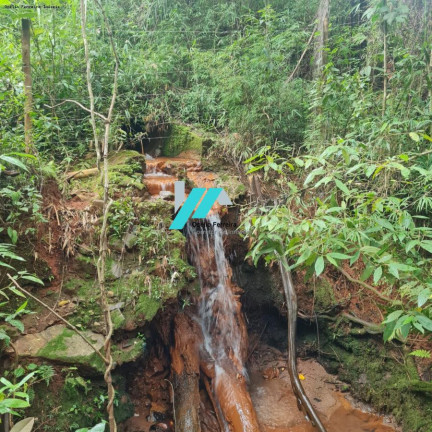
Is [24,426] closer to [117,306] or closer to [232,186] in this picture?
[117,306]

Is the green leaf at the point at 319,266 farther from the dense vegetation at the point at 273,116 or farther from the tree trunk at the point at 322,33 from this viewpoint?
the tree trunk at the point at 322,33

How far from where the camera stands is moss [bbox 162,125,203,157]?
7898mm

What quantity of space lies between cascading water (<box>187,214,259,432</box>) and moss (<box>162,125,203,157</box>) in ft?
9.50

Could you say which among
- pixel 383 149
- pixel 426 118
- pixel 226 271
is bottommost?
pixel 226 271

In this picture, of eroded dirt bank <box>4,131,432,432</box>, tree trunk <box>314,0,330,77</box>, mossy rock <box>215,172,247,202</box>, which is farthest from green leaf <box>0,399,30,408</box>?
tree trunk <box>314,0,330,77</box>

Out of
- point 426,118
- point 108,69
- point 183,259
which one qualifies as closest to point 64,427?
point 183,259

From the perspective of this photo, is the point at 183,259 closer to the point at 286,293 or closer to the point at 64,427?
the point at 286,293

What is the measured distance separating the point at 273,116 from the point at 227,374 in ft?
15.0

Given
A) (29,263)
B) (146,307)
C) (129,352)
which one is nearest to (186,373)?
(129,352)

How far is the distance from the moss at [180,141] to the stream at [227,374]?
210 centimetres

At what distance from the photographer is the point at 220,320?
509 cm

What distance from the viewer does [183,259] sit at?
463 centimetres

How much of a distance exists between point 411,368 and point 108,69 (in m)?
7.11

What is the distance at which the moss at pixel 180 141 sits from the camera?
7898 millimetres
